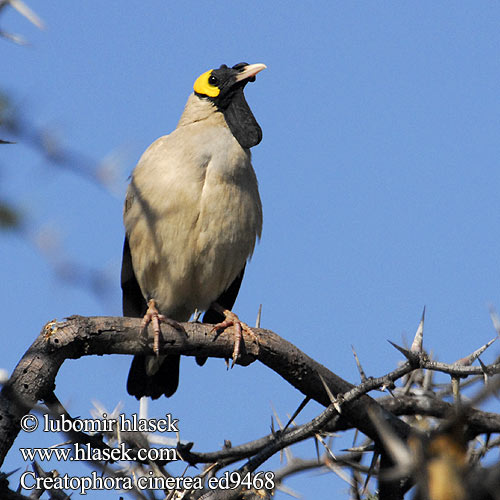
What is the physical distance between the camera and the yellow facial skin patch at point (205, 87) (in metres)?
5.72

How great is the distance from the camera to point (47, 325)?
3.12 m

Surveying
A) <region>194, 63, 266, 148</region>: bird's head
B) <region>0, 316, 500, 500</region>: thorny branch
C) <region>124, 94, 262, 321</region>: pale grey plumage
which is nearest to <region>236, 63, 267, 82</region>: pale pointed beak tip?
<region>194, 63, 266, 148</region>: bird's head

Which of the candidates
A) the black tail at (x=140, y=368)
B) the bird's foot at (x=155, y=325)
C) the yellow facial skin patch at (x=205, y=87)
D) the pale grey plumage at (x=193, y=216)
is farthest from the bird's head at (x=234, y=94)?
the bird's foot at (x=155, y=325)

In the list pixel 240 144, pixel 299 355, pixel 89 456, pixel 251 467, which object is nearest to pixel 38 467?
pixel 89 456

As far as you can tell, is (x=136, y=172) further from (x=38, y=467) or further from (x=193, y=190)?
(x=38, y=467)

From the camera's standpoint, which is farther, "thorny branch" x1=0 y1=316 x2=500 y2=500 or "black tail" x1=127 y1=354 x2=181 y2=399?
"black tail" x1=127 y1=354 x2=181 y2=399

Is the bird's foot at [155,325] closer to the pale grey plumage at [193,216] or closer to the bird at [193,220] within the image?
the bird at [193,220]

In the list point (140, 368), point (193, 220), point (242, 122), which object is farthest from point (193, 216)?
point (140, 368)

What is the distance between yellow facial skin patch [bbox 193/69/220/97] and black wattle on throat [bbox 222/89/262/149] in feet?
0.51

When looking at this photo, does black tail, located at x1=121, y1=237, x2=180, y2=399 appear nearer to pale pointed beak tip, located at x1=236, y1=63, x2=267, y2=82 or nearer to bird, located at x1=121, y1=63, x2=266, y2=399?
bird, located at x1=121, y1=63, x2=266, y2=399

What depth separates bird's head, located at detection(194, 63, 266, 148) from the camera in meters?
5.52

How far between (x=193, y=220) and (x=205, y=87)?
142 centimetres

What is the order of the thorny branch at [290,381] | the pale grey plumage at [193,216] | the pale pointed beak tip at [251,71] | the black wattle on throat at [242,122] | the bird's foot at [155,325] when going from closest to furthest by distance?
the thorny branch at [290,381]
the bird's foot at [155,325]
the pale grey plumage at [193,216]
the black wattle on throat at [242,122]
the pale pointed beak tip at [251,71]

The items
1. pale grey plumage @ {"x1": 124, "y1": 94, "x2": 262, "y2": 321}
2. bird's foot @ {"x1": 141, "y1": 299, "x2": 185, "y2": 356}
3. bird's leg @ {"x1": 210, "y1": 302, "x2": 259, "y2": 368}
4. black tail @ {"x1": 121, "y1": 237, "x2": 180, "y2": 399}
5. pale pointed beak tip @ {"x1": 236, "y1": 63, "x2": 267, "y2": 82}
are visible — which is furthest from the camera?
pale pointed beak tip @ {"x1": 236, "y1": 63, "x2": 267, "y2": 82}
